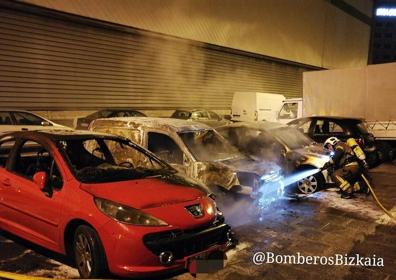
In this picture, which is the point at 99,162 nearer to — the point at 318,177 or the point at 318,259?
the point at 318,259

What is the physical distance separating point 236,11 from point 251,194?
1606 centimetres

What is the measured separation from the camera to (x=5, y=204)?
4887mm

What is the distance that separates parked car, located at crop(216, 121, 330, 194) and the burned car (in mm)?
1299

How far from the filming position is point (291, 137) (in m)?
8.66

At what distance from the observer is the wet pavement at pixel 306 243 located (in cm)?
445

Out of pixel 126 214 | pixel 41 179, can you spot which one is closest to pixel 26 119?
pixel 41 179

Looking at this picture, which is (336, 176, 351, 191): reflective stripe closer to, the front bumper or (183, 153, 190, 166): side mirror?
(183, 153, 190, 166): side mirror

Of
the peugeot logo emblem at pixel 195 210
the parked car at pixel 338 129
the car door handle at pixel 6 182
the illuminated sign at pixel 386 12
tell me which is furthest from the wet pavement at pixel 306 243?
the illuminated sign at pixel 386 12

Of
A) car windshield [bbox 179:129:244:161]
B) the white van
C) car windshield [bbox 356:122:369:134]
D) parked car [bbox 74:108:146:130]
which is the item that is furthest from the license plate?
the white van

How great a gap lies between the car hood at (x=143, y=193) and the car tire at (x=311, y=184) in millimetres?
4172

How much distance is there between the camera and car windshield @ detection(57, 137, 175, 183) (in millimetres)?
4484

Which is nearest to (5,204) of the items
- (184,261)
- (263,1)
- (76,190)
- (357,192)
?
(76,190)

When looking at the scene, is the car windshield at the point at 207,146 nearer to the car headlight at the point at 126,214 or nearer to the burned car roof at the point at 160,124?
the burned car roof at the point at 160,124

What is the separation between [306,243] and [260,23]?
18367mm
